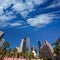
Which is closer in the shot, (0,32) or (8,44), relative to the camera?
(8,44)

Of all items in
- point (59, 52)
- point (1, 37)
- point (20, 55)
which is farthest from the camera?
point (1, 37)

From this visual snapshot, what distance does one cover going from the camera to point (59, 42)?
2648 inches

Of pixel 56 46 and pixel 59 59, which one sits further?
pixel 59 59

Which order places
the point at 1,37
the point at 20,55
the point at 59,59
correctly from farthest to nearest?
the point at 1,37 → the point at 20,55 → the point at 59,59

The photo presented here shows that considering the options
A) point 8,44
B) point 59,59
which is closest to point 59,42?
point 59,59

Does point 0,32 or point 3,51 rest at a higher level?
point 0,32

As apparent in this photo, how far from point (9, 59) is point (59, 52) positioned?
2070cm

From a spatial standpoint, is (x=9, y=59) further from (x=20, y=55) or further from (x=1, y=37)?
(x=1, y=37)

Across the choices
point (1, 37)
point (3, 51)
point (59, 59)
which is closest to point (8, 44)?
point (3, 51)

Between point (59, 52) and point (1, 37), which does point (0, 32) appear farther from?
point (59, 52)

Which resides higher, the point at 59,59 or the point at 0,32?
the point at 0,32

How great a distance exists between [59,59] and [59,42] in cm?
1391

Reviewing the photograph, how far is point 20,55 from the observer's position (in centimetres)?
9131

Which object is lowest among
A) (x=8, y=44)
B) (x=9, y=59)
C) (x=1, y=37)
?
(x=9, y=59)
